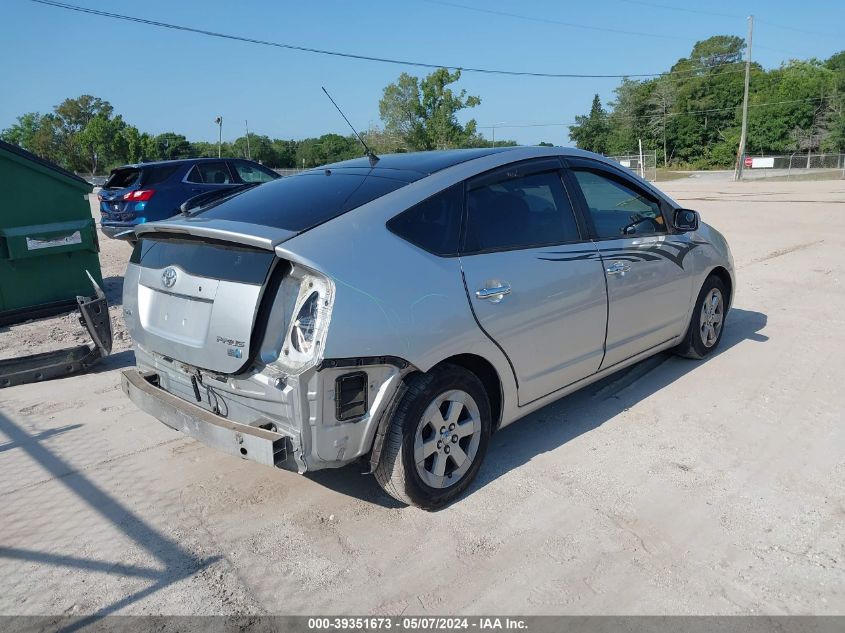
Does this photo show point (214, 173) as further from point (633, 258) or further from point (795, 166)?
point (795, 166)

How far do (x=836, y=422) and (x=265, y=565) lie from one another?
371 cm

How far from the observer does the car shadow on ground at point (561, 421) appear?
3.87m

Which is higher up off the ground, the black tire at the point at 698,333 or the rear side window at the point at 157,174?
the rear side window at the point at 157,174

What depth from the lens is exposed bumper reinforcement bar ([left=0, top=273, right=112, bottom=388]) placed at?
547 centimetres

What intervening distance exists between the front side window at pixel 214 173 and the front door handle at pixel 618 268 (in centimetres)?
968

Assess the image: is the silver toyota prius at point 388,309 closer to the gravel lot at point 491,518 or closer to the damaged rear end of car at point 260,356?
the damaged rear end of car at point 260,356

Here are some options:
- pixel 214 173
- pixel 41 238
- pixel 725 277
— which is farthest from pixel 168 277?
pixel 214 173

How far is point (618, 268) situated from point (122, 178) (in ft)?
34.3

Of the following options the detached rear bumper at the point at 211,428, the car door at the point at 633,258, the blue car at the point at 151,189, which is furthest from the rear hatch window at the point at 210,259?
the blue car at the point at 151,189

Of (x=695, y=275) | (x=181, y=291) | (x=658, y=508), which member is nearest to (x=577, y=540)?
(x=658, y=508)

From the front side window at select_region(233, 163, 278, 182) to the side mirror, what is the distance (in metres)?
9.69

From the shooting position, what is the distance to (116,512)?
141 inches

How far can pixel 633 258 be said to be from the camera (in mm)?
4523

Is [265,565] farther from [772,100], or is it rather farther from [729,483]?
[772,100]
